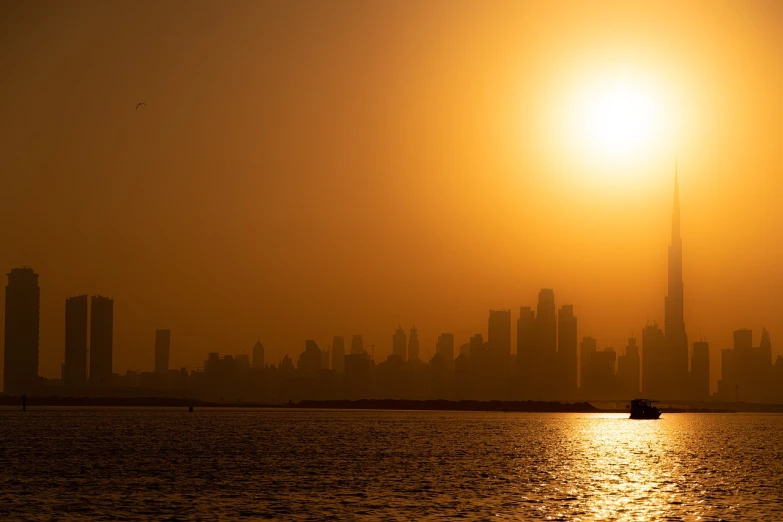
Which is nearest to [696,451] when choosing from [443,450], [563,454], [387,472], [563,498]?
[563,454]

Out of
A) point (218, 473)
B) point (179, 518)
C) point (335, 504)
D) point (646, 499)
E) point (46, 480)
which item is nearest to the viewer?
point (179, 518)

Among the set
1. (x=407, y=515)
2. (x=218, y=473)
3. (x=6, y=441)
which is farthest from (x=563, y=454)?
(x=6, y=441)

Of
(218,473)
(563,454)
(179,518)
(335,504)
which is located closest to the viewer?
(179,518)

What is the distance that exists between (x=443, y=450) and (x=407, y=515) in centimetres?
8578

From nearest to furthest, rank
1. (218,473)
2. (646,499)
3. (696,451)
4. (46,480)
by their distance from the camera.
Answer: (646,499) → (46,480) → (218,473) → (696,451)

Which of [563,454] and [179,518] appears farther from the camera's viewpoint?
[563,454]

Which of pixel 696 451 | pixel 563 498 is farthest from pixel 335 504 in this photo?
pixel 696 451

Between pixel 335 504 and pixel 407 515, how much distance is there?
9.51m

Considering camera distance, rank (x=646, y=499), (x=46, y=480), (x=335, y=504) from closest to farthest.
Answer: (x=335, y=504) < (x=646, y=499) < (x=46, y=480)

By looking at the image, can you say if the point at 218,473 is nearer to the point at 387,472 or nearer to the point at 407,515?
the point at 387,472

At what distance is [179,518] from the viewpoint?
259 ft

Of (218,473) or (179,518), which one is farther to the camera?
(218,473)

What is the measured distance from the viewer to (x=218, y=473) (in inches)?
4643

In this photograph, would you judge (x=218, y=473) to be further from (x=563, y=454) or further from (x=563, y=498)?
(x=563, y=454)
